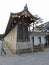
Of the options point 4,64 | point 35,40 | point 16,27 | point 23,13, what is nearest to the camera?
point 4,64

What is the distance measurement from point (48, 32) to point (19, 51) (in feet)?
63.9

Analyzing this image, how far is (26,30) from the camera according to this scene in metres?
18.1

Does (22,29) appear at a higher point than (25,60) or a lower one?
higher

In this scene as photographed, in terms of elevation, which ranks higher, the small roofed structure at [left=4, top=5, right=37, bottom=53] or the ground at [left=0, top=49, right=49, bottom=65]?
the small roofed structure at [left=4, top=5, right=37, bottom=53]

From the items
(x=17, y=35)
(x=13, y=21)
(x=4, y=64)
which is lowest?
(x=4, y=64)

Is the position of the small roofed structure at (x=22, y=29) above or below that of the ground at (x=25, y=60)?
above

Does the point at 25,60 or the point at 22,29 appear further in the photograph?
the point at 22,29

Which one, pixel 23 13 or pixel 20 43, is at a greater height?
pixel 23 13

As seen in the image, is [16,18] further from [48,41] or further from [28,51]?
[48,41]

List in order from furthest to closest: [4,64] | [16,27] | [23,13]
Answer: [16,27]
[23,13]
[4,64]

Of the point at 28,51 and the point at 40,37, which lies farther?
the point at 40,37

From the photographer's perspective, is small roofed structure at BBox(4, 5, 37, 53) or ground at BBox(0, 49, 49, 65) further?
small roofed structure at BBox(4, 5, 37, 53)

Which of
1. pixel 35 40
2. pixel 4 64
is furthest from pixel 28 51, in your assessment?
pixel 35 40

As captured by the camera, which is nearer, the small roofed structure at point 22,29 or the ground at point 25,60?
the ground at point 25,60
